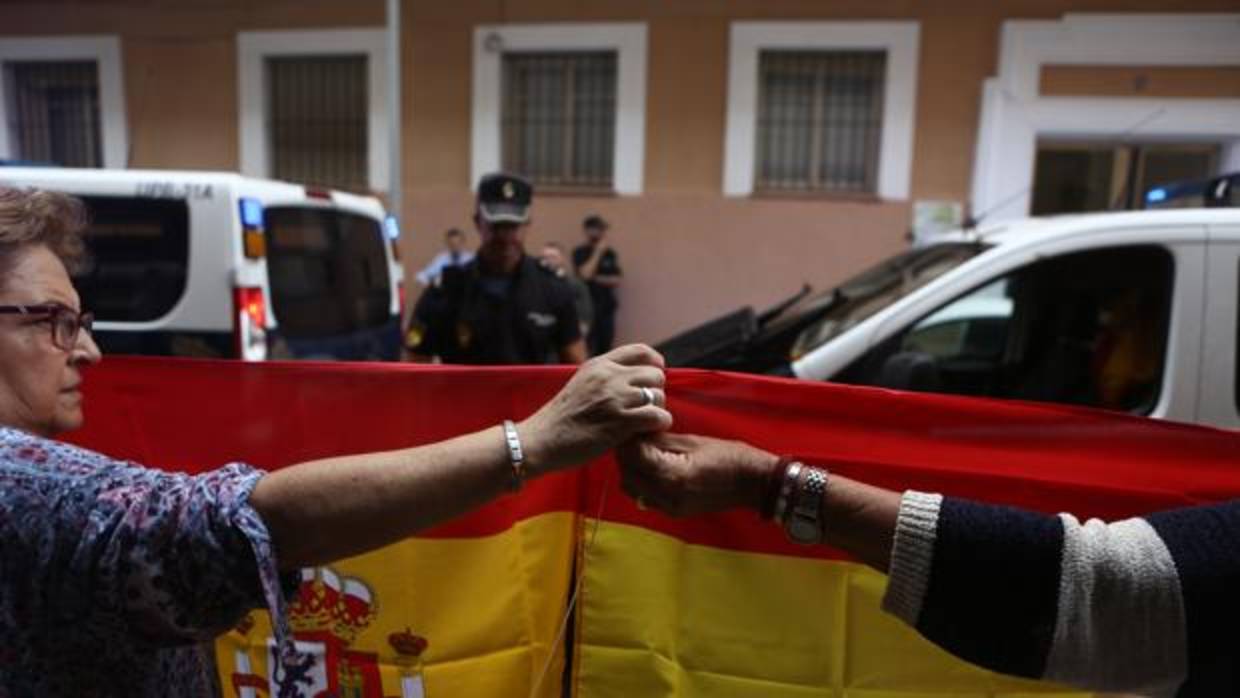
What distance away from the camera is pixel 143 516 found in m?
0.92

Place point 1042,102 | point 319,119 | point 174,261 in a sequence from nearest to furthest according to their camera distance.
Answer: point 174,261 < point 1042,102 < point 319,119

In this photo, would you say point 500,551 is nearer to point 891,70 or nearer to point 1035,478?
point 1035,478

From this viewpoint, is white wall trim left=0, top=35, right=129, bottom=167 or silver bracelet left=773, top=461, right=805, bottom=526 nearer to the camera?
silver bracelet left=773, top=461, right=805, bottom=526

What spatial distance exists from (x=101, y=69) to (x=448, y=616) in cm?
1114

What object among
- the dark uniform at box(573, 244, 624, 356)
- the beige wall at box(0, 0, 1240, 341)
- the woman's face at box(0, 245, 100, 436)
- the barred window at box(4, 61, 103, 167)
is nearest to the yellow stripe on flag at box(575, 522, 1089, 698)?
the woman's face at box(0, 245, 100, 436)

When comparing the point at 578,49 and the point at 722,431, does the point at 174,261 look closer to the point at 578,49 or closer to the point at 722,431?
the point at 722,431

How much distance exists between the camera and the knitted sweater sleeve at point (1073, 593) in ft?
3.87

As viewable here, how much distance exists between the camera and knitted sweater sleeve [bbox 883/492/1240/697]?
118 centimetres

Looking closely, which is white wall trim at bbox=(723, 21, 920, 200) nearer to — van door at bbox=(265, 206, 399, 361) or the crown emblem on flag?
van door at bbox=(265, 206, 399, 361)

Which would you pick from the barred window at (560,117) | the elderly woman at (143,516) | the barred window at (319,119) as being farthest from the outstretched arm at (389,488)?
the barred window at (319,119)

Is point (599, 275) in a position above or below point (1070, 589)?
below

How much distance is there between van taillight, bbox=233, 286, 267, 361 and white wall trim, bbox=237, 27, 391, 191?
5.89m

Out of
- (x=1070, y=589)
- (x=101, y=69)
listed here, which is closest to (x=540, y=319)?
(x=1070, y=589)

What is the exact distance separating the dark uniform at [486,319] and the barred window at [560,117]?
6120 millimetres
